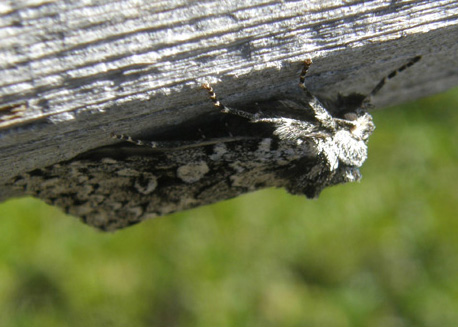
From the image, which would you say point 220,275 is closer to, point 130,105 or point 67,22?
point 130,105

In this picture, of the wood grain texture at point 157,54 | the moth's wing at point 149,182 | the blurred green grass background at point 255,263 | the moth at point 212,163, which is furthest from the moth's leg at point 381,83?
the blurred green grass background at point 255,263

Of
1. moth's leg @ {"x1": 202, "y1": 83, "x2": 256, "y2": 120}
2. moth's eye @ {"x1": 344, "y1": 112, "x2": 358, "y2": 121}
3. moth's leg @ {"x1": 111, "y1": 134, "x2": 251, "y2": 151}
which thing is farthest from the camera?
moth's eye @ {"x1": 344, "y1": 112, "x2": 358, "y2": 121}

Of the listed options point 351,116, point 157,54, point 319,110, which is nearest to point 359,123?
point 351,116

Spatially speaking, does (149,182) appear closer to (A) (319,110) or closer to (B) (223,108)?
(B) (223,108)

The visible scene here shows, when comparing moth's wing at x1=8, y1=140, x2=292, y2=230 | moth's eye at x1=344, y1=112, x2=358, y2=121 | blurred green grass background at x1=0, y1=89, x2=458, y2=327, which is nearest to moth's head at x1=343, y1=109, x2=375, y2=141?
moth's eye at x1=344, y1=112, x2=358, y2=121

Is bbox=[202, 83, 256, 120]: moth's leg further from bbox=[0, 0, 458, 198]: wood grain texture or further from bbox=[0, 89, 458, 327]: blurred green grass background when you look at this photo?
bbox=[0, 89, 458, 327]: blurred green grass background

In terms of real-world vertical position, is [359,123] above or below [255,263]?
above

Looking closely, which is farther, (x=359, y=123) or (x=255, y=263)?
(x=255, y=263)
